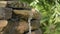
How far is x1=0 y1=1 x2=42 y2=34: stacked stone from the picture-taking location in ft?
6.40

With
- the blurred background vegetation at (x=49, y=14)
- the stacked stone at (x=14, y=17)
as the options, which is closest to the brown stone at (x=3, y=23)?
the stacked stone at (x=14, y=17)

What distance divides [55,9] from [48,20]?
0.34 metres

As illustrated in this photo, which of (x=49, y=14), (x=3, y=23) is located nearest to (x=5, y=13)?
(x=3, y=23)

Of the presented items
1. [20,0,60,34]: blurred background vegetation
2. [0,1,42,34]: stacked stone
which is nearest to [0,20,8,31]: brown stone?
[0,1,42,34]: stacked stone

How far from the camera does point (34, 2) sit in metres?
4.39

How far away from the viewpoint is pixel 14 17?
209 centimetres

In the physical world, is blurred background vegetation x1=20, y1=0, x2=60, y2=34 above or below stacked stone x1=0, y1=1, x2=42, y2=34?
below

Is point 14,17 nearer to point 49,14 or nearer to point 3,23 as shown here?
point 3,23

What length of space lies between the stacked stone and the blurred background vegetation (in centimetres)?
206

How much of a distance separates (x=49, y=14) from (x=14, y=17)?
2592 millimetres

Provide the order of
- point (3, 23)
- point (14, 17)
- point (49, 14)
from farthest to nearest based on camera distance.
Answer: point (49, 14), point (14, 17), point (3, 23)

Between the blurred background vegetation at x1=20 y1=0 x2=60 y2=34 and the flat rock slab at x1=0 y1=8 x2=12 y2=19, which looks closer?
the flat rock slab at x1=0 y1=8 x2=12 y2=19

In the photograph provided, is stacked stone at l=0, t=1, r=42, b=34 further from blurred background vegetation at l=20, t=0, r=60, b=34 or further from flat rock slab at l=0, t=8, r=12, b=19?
blurred background vegetation at l=20, t=0, r=60, b=34

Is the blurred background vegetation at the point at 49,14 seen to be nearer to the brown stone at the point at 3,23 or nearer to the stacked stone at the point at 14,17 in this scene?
the stacked stone at the point at 14,17
